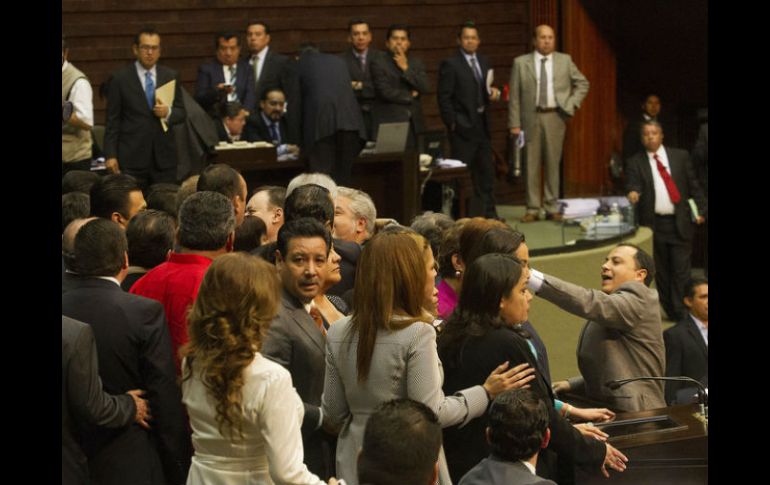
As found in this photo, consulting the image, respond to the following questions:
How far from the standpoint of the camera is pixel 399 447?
251cm

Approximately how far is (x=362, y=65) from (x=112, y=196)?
4.87 metres

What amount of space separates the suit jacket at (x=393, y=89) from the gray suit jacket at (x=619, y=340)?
466 centimetres

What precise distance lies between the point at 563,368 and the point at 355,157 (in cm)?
202

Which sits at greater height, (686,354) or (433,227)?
(433,227)

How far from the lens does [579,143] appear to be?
12000mm

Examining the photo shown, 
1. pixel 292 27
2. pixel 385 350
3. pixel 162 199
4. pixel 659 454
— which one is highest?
pixel 292 27

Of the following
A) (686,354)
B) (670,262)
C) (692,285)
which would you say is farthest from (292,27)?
(686,354)

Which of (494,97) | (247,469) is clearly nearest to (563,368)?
(494,97)

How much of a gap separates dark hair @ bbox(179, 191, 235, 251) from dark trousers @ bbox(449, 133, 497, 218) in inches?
252

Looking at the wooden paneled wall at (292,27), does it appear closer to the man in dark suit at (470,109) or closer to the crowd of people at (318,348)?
the man in dark suit at (470,109)

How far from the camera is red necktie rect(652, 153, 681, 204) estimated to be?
955 cm

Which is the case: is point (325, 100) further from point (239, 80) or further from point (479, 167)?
point (479, 167)

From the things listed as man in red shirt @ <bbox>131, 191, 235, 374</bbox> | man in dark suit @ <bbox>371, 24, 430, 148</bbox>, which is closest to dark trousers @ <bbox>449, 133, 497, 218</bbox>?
man in dark suit @ <bbox>371, 24, 430, 148</bbox>
